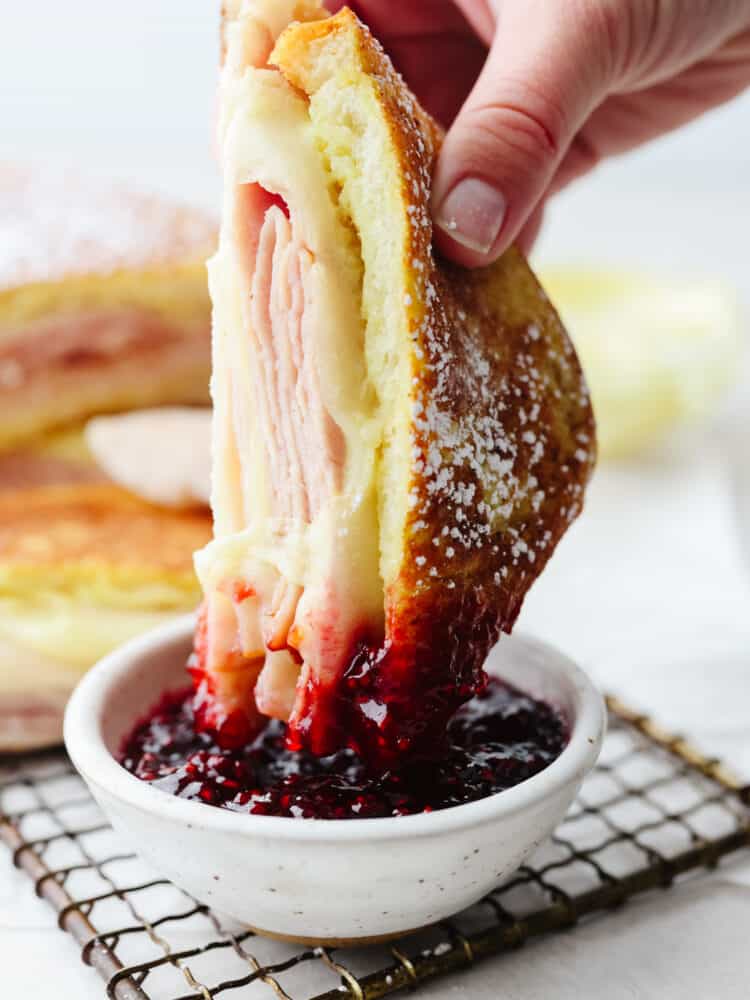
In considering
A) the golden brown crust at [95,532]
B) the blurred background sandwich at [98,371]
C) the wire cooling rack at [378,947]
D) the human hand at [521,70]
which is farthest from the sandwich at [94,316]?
the wire cooling rack at [378,947]

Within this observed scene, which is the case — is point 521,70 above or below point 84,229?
above

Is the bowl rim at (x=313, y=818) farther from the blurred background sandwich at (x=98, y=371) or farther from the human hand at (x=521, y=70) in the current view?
the blurred background sandwich at (x=98, y=371)

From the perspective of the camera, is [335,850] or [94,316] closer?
[335,850]

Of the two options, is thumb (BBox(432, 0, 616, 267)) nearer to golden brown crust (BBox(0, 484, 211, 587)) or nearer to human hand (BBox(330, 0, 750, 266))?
human hand (BBox(330, 0, 750, 266))

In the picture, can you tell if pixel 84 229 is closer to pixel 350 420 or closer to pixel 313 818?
pixel 350 420

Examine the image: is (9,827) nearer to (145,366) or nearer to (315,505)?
(315,505)

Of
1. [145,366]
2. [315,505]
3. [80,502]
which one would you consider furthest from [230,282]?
[145,366]

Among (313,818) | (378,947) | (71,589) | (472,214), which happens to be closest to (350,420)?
(472,214)
